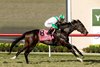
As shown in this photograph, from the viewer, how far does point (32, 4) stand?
23406mm

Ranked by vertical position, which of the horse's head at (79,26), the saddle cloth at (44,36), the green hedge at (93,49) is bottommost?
the green hedge at (93,49)

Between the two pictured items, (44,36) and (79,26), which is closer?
(44,36)

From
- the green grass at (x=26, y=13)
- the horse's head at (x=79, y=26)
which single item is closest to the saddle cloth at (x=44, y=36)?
the horse's head at (x=79, y=26)

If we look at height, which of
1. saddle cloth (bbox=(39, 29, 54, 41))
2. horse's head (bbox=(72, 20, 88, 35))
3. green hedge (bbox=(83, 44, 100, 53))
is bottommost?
green hedge (bbox=(83, 44, 100, 53))

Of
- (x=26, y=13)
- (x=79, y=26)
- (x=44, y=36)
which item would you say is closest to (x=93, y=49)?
(x=26, y=13)

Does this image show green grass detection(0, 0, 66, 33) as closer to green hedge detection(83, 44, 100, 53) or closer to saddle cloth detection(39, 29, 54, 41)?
green hedge detection(83, 44, 100, 53)

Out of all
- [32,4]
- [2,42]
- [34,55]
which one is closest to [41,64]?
[34,55]

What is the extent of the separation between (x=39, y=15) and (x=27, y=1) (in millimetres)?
1020

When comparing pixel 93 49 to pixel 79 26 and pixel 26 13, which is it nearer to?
pixel 26 13

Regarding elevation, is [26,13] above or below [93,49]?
above

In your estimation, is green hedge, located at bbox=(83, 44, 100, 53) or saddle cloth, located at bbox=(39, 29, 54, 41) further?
green hedge, located at bbox=(83, 44, 100, 53)

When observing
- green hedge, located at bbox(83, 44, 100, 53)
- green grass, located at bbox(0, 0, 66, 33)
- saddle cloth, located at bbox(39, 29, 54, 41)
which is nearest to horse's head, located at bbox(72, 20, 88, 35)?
saddle cloth, located at bbox(39, 29, 54, 41)

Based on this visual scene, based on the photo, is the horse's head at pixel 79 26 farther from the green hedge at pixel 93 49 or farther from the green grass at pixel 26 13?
the green grass at pixel 26 13

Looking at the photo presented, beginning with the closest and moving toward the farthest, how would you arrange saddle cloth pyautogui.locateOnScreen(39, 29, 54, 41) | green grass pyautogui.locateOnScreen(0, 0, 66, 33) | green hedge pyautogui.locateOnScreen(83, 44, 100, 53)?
saddle cloth pyautogui.locateOnScreen(39, 29, 54, 41)
green hedge pyautogui.locateOnScreen(83, 44, 100, 53)
green grass pyautogui.locateOnScreen(0, 0, 66, 33)
